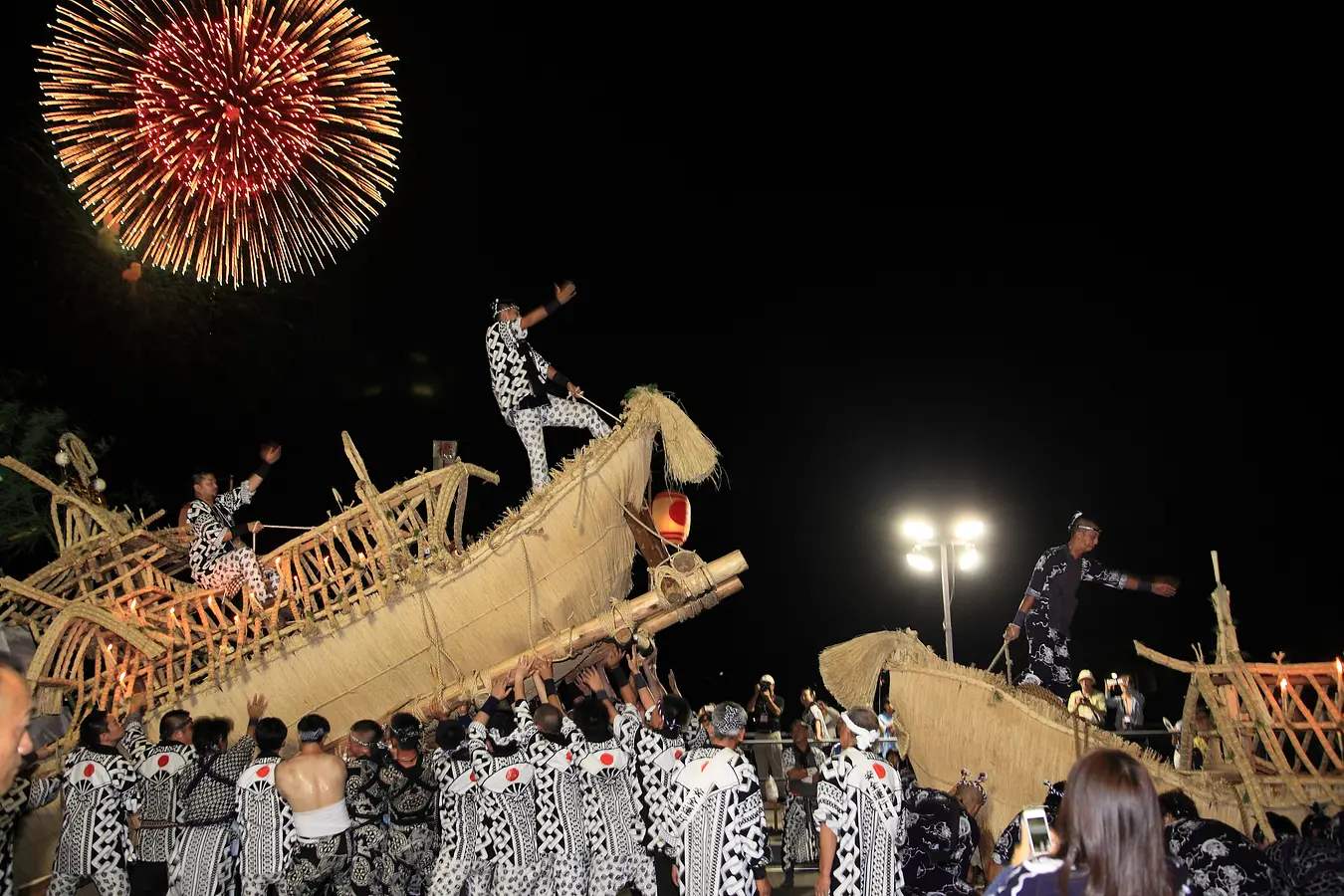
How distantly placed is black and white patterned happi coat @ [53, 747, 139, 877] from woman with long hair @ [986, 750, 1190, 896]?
6617mm

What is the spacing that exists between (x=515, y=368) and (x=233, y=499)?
3.00 meters

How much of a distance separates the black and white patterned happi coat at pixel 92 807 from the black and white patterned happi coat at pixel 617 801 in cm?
321

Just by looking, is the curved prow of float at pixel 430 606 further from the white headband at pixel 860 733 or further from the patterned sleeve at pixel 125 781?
the white headband at pixel 860 733

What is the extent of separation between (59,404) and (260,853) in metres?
12.5

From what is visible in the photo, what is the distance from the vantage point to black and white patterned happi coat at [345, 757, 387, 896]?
698 centimetres

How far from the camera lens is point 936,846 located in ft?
19.5

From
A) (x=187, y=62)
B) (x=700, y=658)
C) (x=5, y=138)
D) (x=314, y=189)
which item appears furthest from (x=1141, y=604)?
(x=5, y=138)

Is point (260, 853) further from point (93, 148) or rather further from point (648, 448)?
point (93, 148)

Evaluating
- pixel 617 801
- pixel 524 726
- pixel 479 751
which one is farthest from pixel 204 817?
pixel 617 801

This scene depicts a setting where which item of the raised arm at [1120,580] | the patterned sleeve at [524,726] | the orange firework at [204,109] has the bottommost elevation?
the patterned sleeve at [524,726]

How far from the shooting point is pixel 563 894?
292 inches

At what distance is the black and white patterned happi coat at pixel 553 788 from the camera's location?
7.35m

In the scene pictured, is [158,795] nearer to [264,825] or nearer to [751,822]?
[264,825]

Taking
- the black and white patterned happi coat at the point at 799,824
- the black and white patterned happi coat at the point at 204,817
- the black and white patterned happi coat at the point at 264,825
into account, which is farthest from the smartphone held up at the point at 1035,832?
the black and white patterned happi coat at the point at 799,824
